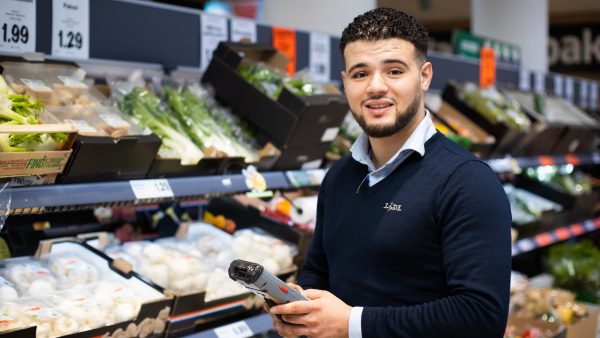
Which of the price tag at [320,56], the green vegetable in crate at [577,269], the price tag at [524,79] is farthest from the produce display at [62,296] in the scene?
the price tag at [524,79]

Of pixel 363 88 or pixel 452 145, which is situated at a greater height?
pixel 363 88

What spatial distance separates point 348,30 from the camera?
175 centimetres

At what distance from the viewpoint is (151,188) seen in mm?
2186

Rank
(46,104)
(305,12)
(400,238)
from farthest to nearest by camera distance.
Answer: (305,12) → (46,104) → (400,238)

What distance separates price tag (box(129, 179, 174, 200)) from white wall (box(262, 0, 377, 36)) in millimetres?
1854

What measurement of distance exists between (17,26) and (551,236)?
367 centimetres

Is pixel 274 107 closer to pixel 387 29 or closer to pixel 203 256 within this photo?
pixel 203 256

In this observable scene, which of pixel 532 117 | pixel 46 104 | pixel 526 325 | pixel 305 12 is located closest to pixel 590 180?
pixel 532 117

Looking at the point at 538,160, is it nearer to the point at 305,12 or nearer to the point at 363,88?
the point at 305,12

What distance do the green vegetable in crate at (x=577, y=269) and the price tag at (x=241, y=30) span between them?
2858 millimetres

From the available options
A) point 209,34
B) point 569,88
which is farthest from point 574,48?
point 209,34

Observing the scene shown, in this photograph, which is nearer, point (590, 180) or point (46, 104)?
point (46, 104)

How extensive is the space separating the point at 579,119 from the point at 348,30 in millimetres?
4455

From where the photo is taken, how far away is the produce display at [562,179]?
5.38m
